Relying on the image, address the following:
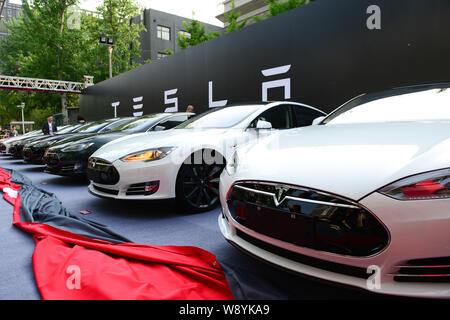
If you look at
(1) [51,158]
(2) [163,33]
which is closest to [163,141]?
(1) [51,158]

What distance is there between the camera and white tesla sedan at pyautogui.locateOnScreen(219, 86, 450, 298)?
3.88 ft

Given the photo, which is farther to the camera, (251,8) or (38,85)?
(251,8)

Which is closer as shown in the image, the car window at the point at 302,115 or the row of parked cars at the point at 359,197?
the row of parked cars at the point at 359,197

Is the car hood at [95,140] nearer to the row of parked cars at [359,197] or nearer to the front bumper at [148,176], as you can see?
the front bumper at [148,176]

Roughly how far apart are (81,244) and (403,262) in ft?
6.66

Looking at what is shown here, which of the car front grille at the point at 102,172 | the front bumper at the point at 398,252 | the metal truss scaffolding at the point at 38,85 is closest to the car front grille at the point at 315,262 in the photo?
the front bumper at the point at 398,252

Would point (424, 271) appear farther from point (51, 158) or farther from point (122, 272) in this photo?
point (51, 158)

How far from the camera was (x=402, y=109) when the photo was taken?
2.29 metres

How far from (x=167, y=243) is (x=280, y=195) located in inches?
51.4

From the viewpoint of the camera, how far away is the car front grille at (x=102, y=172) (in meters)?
3.03

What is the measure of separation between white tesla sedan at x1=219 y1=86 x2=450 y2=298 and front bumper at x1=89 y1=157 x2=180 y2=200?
1.20 metres

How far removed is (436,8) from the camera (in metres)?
4.72

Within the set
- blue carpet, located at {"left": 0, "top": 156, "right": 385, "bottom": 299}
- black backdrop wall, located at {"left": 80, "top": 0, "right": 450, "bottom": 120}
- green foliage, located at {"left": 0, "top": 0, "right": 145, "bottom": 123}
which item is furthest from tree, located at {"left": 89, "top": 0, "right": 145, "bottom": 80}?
blue carpet, located at {"left": 0, "top": 156, "right": 385, "bottom": 299}

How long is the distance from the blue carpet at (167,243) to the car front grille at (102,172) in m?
0.40
